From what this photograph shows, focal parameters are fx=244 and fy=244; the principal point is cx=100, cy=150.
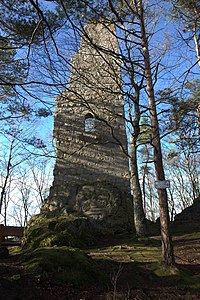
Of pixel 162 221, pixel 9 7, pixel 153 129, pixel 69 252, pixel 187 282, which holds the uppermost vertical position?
pixel 9 7

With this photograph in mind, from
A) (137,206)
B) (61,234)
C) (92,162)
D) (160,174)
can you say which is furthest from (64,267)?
(92,162)

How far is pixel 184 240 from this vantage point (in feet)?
20.9

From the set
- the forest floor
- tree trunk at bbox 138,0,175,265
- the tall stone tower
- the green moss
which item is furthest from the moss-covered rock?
tree trunk at bbox 138,0,175,265

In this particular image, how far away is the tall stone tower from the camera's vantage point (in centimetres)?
837

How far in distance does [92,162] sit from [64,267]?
6334mm

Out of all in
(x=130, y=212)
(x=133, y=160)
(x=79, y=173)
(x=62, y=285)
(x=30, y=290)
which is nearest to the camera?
(x=30, y=290)

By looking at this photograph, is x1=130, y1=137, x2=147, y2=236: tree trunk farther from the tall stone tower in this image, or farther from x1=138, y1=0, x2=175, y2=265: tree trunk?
x1=138, y1=0, x2=175, y2=265: tree trunk

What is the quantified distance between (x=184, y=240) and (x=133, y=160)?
279 centimetres

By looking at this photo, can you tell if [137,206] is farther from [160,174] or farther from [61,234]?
[160,174]

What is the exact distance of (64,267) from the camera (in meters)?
3.28

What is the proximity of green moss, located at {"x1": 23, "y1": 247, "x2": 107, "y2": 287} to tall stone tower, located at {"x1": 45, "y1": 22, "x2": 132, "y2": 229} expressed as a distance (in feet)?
14.7

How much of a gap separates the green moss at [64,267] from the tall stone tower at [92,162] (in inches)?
177

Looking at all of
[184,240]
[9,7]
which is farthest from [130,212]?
[9,7]

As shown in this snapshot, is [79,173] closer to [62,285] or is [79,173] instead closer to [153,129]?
[153,129]
